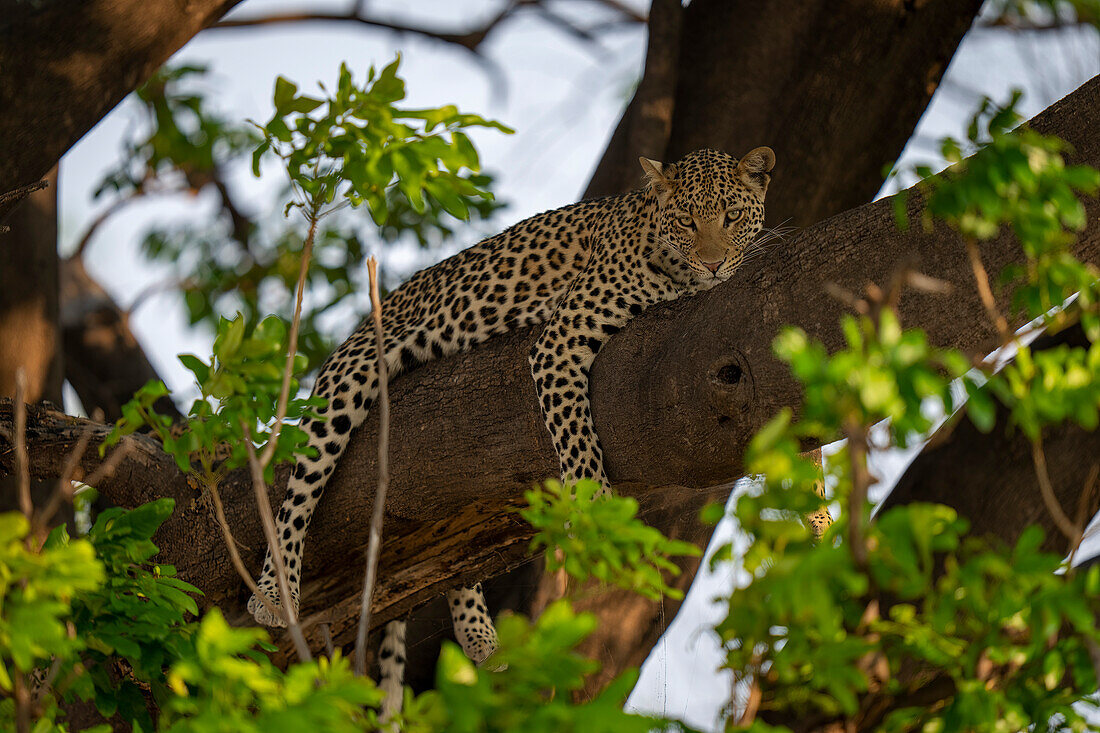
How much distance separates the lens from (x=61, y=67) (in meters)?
4.97

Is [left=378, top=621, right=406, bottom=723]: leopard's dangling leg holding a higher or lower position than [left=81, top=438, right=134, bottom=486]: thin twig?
lower

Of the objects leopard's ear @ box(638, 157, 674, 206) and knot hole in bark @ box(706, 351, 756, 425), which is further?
leopard's ear @ box(638, 157, 674, 206)

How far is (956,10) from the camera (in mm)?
7066

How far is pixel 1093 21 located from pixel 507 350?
464 cm

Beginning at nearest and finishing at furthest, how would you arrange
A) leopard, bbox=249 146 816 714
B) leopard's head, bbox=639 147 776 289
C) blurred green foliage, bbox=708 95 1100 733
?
blurred green foliage, bbox=708 95 1100 733, leopard, bbox=249 146 816 714, leopard's head, bbox=639 147 776 289

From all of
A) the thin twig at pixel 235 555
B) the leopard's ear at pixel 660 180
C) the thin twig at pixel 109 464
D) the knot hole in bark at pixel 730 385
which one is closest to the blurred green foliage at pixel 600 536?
the thin twig at pixel 235 555

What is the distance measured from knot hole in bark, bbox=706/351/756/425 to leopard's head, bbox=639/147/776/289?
1342mm

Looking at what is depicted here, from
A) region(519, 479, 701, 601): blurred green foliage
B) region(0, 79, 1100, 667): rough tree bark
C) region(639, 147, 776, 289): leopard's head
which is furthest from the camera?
region(639, 147, 776, 289): leopard's head

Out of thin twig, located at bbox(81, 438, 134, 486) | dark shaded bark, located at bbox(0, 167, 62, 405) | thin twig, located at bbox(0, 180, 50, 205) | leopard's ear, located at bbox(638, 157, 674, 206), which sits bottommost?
thin twig, located at bbox(81, 438, 134, 486)

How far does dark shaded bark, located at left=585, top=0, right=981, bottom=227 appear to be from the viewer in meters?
7.09

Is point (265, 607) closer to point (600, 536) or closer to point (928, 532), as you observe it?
point (600, 536)

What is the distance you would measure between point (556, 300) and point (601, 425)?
1338 mm

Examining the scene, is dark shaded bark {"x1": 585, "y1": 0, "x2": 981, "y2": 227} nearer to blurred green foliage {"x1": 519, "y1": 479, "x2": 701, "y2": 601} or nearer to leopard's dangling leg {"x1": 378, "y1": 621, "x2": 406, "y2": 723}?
leopard's dangling leg {"x1": 378, "y1": 621, "x2": 406, "y2": 723}

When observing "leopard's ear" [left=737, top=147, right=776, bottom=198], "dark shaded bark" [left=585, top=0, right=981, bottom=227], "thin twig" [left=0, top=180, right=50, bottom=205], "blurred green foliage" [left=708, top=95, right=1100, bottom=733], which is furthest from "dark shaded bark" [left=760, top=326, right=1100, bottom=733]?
"thin twig" [left=0, top=180, right=50, bottom=205]
